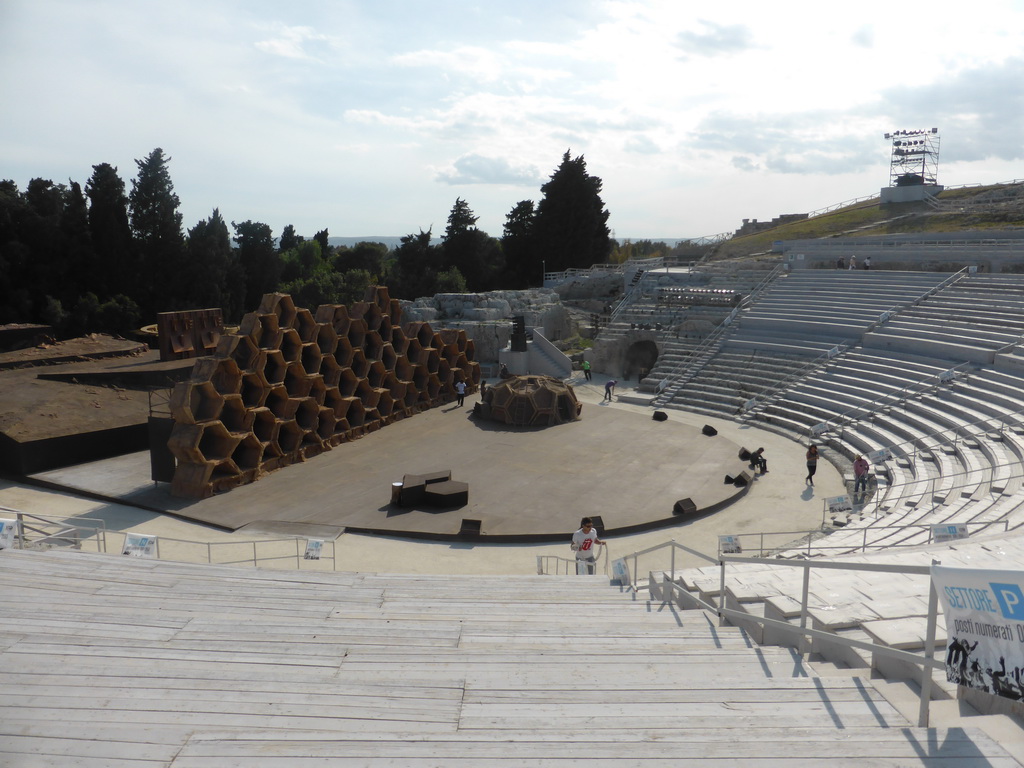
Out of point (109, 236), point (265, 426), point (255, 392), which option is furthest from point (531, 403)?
point (109, 236)

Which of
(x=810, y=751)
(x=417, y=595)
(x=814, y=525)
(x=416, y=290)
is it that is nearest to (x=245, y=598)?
(x=417, y=595)

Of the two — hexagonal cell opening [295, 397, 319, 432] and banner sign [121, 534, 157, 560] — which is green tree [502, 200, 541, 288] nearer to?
hexagonal cell opening [295, 397, 319, 432]

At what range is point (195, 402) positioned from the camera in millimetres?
20156

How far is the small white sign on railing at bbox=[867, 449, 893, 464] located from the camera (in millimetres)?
20547

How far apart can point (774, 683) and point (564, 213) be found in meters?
56.9

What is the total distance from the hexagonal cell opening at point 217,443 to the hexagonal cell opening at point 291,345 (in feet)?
12.9

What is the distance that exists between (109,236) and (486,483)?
41.4 meters

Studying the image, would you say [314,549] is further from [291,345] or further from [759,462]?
[759,462]

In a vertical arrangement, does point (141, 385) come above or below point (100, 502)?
above

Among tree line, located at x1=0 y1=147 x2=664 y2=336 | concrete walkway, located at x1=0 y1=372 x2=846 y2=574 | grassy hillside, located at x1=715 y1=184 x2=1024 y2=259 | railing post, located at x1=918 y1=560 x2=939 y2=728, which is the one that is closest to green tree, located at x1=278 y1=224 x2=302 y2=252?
tree line, located at x1=0 y1=147 x2=664 y2=336

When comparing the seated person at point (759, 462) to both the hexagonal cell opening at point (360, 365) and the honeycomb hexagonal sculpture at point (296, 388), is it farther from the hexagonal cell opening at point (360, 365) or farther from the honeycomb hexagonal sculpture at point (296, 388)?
the hexagonal cell opening at point (360, 365)

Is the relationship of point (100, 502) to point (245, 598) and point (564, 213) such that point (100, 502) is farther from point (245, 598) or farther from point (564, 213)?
point (564, 213)

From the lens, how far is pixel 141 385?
27484 millimetres

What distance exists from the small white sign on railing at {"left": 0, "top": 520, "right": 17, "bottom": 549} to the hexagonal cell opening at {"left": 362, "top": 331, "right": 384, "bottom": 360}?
1669 cm
